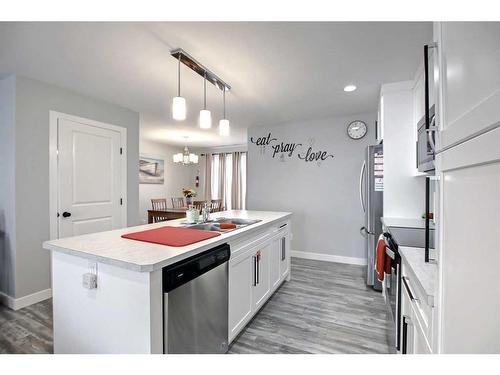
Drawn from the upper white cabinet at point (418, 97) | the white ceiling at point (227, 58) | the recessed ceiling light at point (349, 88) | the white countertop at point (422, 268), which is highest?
the recessed ceiling light at point (349, 88)

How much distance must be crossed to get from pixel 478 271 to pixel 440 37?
2.38ft

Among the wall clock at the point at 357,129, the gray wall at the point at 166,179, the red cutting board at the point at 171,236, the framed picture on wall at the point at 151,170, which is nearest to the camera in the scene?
the red cutting board at the point at 171,236

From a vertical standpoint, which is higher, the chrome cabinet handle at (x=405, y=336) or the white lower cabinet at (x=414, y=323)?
the white lower cabinet at (x=414, y=323)

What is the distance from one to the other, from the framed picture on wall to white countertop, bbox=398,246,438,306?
6016 mm

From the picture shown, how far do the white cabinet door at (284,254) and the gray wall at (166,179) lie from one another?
463 centimetres

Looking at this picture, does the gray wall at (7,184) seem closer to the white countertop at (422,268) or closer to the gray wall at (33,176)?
the gray wall at (33,176)

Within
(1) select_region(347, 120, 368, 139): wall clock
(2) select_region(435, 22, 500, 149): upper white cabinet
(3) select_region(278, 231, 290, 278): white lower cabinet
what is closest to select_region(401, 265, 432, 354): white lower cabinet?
(2) select_region(435, 22, 500, 149): upper white cabinet

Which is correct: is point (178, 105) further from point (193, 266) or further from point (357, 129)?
point (357, 129)

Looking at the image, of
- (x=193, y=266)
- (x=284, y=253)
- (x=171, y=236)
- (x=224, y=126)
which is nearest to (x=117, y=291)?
(x=193, y=266)

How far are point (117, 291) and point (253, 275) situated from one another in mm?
1141

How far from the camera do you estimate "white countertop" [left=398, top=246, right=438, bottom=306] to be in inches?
33.9

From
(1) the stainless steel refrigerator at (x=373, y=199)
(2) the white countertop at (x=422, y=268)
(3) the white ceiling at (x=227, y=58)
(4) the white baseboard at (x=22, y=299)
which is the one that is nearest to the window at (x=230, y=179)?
(3) the white ceiling at (x=227, y=58)

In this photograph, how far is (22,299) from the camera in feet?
7.88

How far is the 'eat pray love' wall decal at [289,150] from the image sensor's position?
4.03 metres
